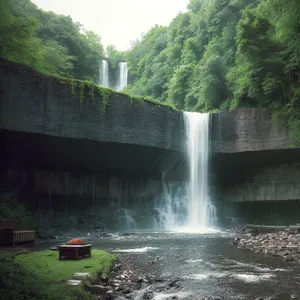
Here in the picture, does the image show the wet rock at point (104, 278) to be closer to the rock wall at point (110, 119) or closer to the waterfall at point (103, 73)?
the rock wall at point (110, 119)

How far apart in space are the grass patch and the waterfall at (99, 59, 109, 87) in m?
32.7

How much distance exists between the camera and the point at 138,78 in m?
44.2

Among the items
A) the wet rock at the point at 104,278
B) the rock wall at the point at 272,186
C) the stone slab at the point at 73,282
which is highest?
the rock wall at the point at 272,186

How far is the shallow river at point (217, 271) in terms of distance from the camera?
6.50 metres

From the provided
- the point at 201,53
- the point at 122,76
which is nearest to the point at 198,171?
the point at 201,53

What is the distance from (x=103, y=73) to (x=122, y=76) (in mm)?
4257

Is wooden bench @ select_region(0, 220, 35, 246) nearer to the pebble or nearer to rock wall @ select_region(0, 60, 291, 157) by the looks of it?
rock wall @ select_region(0, 60, 291, 157)

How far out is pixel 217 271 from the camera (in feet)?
27.8

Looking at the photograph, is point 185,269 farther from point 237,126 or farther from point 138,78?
point 138,78

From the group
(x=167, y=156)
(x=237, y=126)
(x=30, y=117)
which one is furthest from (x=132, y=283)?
(x=237, y=126)

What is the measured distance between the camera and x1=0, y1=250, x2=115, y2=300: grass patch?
447 cm

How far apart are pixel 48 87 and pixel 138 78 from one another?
2776cm

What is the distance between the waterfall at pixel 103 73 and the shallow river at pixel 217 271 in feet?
97.5

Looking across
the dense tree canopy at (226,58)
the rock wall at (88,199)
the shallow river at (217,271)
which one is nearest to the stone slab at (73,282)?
the shallow river at (217,271)
